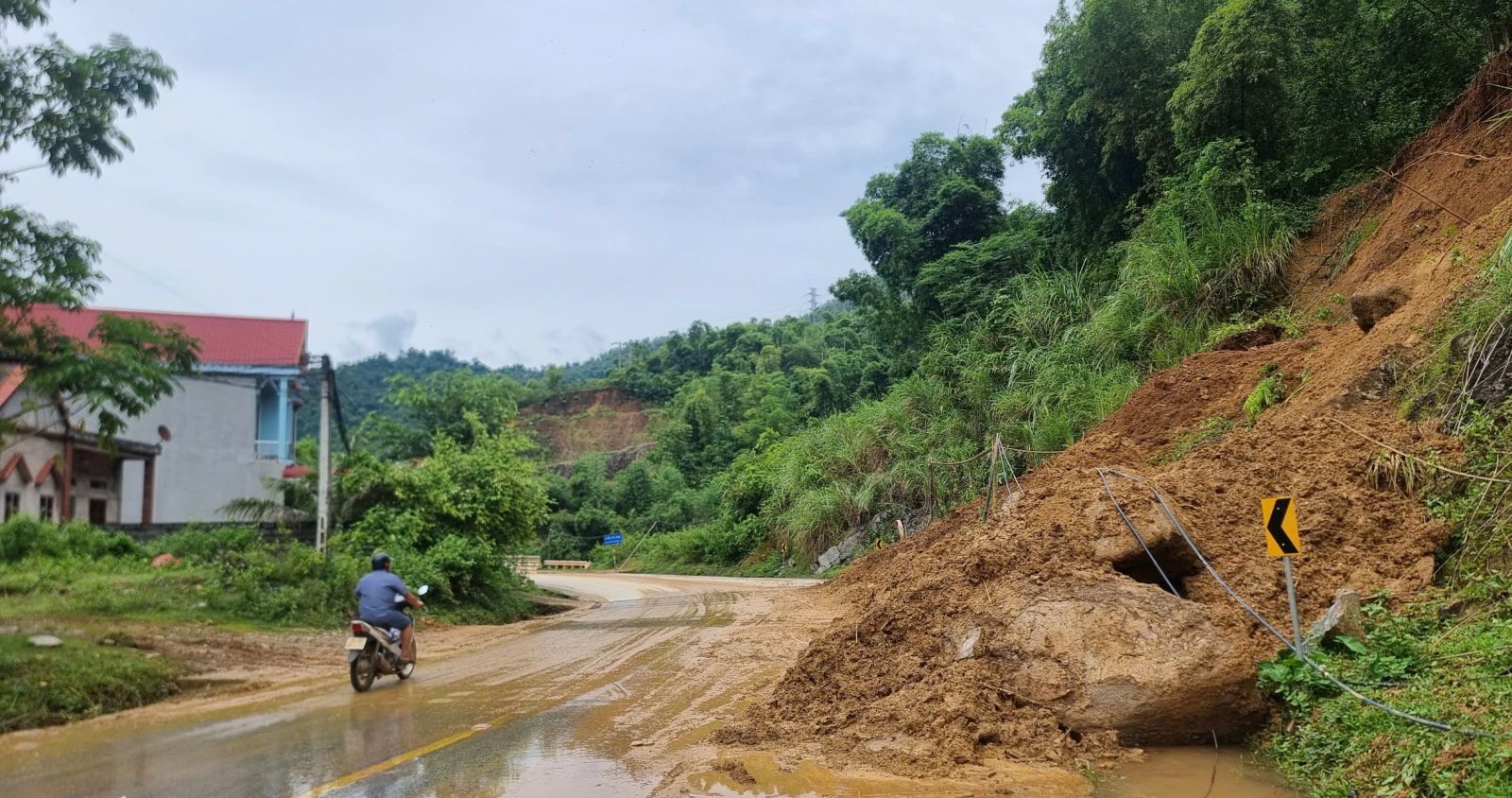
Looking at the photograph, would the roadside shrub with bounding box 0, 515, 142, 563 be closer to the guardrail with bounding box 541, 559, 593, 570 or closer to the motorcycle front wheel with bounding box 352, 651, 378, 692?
the motorcycle front wheel with bounding box 352, 651, 378, 692

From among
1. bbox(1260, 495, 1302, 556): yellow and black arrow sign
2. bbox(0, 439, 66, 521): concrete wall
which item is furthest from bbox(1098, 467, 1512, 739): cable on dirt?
bbox(0, 439, 66, 521): concrete wall

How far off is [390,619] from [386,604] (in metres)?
0.18

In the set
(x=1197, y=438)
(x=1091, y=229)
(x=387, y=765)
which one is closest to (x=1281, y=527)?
(x=1197, y=438)

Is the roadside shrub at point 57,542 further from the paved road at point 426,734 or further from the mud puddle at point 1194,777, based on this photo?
the mud puddle at point 1194,777

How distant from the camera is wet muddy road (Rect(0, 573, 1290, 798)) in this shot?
18.3 ft

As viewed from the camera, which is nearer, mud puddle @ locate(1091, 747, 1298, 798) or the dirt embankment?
mud puddle @ locate(1091, 747, 1298, 798)

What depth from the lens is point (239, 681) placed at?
1041cm

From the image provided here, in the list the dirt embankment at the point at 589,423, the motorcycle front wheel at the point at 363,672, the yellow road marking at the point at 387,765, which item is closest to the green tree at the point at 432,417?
the motorcycle front wheel at the point at 363,672

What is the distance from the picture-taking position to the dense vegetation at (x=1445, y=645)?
4633 millimetres

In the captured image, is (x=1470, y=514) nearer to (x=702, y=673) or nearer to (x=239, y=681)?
(x=702, y=673)

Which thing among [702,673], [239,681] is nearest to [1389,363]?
[702,673]

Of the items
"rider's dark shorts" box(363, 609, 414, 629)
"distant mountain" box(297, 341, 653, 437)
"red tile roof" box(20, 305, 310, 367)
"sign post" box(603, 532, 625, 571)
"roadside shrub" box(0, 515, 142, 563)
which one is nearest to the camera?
"rider's dark shorts" box(363, 609, 414, 629)

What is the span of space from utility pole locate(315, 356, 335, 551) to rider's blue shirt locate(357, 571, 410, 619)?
23.9 feet

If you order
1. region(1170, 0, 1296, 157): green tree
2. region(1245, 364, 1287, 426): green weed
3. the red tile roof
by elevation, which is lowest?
region(1245, 364, 1287, 426): green weed
